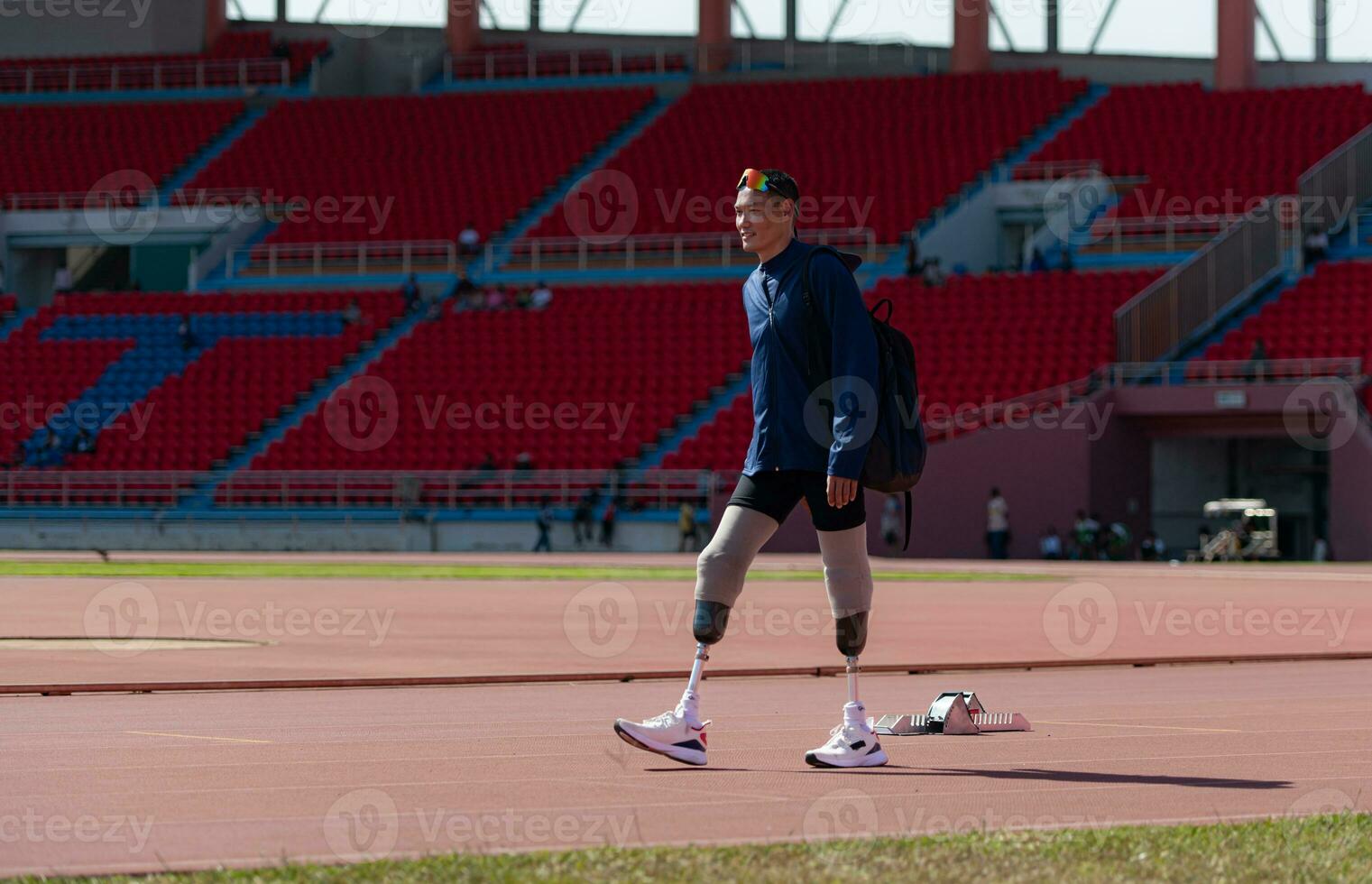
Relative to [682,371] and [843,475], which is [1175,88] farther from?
[843,475]

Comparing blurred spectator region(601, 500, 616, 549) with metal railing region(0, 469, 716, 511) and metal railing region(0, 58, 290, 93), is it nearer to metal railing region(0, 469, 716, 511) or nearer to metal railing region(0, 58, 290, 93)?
metal railing region(0, 469, 716, 511)

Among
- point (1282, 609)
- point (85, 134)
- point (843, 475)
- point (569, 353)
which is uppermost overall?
point (85, 134)

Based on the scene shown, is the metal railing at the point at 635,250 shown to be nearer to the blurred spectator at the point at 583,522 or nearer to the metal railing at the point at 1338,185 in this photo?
the blurred spectator at the point at 583,522

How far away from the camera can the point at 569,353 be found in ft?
132

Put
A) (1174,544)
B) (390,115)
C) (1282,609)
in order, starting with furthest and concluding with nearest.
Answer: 1. (390,115)
2. (1174,544)
3. (1282,609)

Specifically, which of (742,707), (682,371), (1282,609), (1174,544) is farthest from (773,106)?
(742,707)

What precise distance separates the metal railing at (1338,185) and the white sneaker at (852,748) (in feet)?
108

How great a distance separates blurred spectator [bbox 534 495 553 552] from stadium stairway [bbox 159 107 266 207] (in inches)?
694

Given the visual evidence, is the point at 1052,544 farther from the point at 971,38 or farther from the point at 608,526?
the point at 971,38

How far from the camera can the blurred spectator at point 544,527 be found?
36.4 meters

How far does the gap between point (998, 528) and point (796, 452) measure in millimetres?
26855

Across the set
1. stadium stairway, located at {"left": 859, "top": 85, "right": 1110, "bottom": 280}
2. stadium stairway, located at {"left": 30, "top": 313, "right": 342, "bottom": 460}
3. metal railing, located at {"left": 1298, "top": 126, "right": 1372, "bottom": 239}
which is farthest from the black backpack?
stadium stairway, located at {"left": 30, "top": 313, "right": 342, "bottom": 460}

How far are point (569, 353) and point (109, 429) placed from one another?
30.3ft

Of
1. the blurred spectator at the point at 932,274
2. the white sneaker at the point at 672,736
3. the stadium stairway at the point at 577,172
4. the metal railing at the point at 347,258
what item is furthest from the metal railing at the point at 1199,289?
the white sneaker at the point at 672,736
